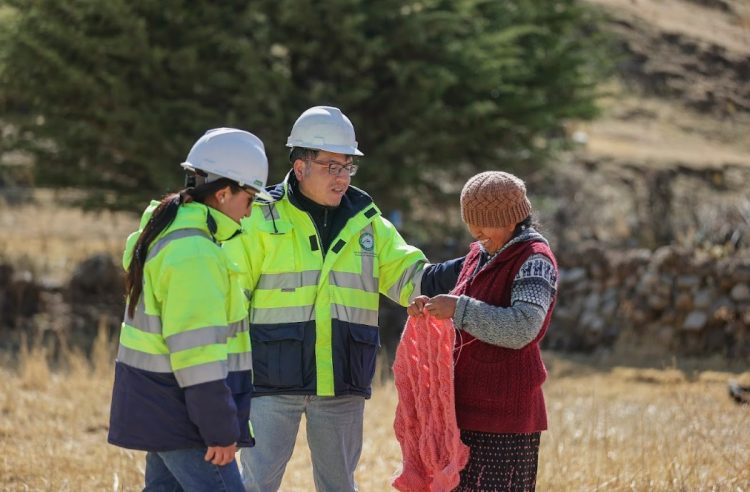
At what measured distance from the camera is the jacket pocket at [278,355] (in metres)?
4.55

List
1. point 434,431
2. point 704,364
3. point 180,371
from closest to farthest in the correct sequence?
point 180,371
point 434,431
point 704,364

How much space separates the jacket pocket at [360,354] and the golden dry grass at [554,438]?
1540 millimetres

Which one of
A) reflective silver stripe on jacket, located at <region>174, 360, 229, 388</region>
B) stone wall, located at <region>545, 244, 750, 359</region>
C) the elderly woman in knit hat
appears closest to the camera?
reflective silver stripe on jacket, located at <region>174, 360, 229, 388</region>

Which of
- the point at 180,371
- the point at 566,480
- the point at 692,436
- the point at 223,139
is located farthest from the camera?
the point at 692,436

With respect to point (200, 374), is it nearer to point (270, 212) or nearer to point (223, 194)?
point (223, 194)

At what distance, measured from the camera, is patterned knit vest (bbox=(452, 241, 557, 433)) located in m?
4.24

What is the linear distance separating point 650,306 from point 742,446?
18.3ft

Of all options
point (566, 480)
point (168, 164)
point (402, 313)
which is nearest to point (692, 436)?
point (566, 480)

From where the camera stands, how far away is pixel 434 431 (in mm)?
4449

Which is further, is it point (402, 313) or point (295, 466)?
point (402, 313)

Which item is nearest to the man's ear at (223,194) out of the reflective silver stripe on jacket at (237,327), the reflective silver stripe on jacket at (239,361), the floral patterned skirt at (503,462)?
the reflective silver stripe on jacket at (237,327)

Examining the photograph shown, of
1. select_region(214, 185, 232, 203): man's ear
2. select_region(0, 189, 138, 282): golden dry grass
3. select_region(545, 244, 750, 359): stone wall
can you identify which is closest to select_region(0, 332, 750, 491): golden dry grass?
select_region(545, 244, 750, 359): stone wall

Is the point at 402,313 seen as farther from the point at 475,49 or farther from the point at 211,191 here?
the point at 211,191

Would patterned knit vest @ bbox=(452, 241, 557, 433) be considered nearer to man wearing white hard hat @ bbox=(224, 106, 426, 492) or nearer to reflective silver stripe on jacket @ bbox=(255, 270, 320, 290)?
man wearing white hard hat @ bbox=(224, 106, 426, 492)
